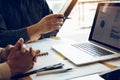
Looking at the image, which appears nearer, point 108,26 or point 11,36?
point 108,26

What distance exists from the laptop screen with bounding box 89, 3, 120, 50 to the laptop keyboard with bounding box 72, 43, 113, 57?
7cm

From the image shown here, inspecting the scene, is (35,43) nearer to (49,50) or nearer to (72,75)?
(49,50)

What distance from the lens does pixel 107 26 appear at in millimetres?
1050

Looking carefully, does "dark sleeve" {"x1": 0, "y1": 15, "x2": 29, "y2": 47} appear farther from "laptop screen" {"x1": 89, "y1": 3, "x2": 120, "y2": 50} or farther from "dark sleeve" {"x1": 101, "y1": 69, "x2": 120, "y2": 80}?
"dark sleeve" {"x1": 101, "y1": 69, "x2": 120, "y2": 80}

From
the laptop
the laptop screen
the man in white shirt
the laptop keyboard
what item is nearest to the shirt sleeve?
the man in white shirt

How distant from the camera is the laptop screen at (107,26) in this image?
0.97m

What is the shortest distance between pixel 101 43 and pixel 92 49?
0.11 metres

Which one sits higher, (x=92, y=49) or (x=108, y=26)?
(x=108, y=26)

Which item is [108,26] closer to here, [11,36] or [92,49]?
[92,49]

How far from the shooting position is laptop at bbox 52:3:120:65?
0.85m

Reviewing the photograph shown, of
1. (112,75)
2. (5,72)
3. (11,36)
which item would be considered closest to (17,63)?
(5,72)

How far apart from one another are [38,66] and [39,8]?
2.64 ft

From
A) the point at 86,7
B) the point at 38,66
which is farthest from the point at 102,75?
the point at 86,7

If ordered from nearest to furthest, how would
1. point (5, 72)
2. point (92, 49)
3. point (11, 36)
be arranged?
point (5, 72), point (92, 49), point (11, 36)
